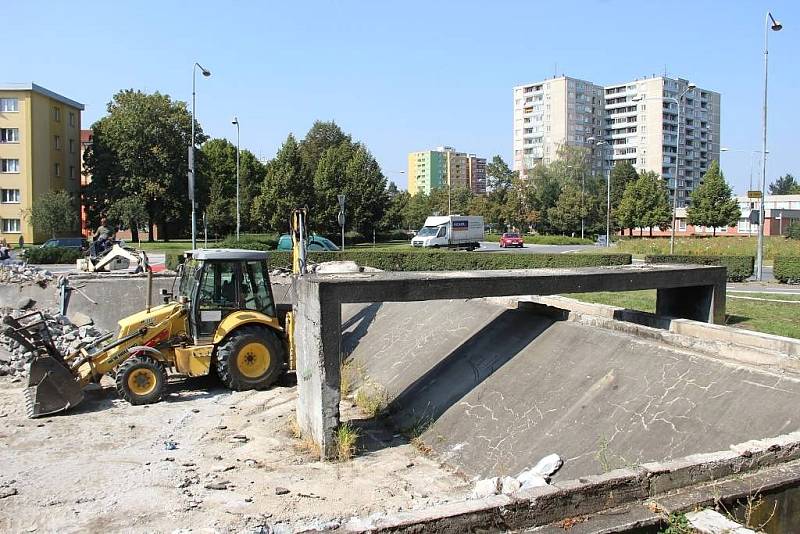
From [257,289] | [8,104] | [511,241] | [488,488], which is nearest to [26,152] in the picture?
[8,104]

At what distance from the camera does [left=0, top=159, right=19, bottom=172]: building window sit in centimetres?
5109

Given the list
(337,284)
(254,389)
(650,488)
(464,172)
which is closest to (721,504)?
(650,488)

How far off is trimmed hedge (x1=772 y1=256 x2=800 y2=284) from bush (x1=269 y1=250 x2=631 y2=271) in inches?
217

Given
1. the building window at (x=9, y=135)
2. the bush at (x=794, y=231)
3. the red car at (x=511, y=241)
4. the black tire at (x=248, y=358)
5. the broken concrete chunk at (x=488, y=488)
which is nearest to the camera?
the broken concrete chunk at (x=488, y=488)

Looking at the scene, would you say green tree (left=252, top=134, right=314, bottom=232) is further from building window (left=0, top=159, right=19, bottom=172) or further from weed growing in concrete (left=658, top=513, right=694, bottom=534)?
weed growing in concrete (left=658, top=513, right=694, bottom=534)

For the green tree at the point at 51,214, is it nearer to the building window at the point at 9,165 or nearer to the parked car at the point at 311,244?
the building window at the point at 9,165

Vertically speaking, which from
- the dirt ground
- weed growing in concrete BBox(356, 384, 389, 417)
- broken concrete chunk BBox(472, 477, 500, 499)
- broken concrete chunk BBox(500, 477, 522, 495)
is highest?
broken concrete chunk BBox(500, 477, 522, 495)

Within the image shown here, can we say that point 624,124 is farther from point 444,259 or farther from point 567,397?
point 567,397

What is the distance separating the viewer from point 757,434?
698 cm

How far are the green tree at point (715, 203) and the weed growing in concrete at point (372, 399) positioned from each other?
5833 centimetres

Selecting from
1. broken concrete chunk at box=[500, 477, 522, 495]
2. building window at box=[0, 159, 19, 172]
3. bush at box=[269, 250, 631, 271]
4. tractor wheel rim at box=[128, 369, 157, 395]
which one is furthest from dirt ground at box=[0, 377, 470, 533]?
building window at box=[0, 159, 19, 172]

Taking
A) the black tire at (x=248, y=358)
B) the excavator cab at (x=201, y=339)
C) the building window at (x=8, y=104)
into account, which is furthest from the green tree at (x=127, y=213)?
the black tire at (x=248, y=358)

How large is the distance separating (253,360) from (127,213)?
41.5 meters

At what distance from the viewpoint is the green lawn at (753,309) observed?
551 inches
